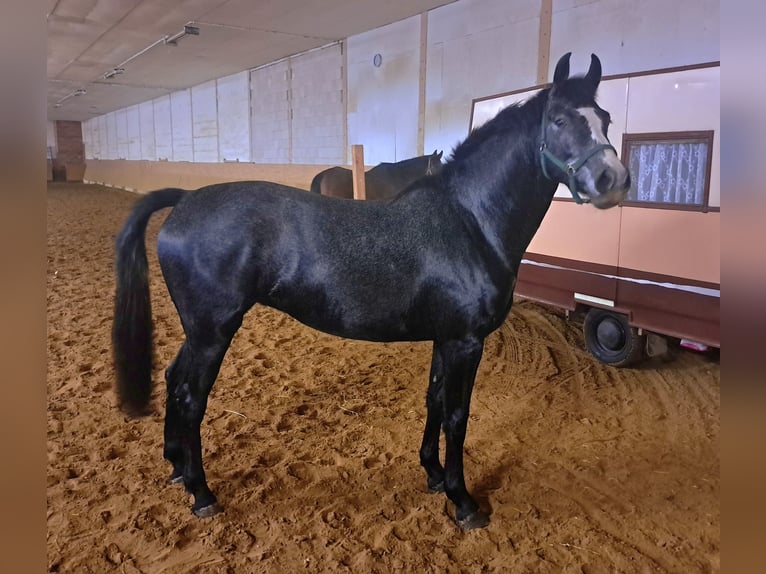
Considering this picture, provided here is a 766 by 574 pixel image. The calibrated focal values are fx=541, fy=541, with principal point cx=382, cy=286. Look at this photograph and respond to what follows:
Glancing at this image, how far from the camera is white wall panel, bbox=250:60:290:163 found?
11280 millimetres

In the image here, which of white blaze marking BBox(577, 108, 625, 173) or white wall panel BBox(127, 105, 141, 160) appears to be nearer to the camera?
white blaze marking BBox(577, 108, 625, 173)

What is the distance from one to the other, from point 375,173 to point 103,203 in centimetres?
1194

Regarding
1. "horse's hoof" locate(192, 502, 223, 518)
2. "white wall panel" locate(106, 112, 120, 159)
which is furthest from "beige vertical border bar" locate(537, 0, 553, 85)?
"white wall panel" locate(106, 112, 120, 159)

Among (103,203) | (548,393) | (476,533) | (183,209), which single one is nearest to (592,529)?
(476,533)

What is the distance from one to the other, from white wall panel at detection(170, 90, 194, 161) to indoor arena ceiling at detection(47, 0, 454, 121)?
1.66m

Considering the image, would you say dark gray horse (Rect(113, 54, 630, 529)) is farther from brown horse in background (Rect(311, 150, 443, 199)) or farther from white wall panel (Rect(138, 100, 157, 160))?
white wall panel (Rect(138, 100, 157, 160))

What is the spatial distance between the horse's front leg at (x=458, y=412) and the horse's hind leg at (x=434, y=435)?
6.7 inches

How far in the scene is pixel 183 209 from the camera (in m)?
2.28

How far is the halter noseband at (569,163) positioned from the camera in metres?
2.04

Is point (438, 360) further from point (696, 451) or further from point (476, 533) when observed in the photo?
point (696, 451)

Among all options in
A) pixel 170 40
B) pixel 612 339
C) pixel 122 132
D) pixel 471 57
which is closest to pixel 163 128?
pixel 122 132

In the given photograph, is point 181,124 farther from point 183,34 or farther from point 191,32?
point 191,32

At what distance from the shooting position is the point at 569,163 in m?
2.08

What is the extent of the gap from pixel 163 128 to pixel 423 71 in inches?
558
